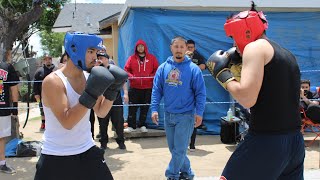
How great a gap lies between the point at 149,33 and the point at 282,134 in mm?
5746

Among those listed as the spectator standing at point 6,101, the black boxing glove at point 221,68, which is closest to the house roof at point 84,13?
the spectator standing at point 6,101

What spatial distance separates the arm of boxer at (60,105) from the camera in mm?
2611

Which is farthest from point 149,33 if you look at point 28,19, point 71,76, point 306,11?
point 71,76

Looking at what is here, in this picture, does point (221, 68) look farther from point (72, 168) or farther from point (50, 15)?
point (50, 15)

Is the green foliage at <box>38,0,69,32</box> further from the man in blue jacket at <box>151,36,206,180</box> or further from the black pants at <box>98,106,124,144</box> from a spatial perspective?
the man in blue jacket at <box>151,36,206,180</box>

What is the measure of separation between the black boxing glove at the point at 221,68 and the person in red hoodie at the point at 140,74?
4824 mm

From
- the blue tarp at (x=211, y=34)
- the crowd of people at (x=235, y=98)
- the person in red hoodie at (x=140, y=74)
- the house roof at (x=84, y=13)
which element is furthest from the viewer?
the house roof at (x=84, y=13)

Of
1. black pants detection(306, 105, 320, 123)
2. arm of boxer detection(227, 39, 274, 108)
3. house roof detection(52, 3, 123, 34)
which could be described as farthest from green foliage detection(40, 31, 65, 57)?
Answer: arm of boxer detection(227, 39, 274, 108)

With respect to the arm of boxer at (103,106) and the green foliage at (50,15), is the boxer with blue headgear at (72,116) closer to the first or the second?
the arm of boxer at (103,106)

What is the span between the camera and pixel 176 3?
26.3ft

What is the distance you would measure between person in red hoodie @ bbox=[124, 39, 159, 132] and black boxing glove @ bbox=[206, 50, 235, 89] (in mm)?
4824

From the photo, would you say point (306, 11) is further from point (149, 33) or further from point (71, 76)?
point (71, 76)

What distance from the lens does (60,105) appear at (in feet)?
8.73

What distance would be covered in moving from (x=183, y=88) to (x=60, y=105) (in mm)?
2559
